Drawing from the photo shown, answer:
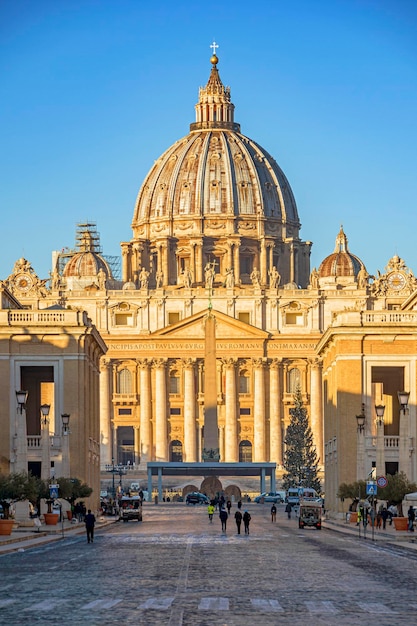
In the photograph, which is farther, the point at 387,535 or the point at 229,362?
the point at 229,362

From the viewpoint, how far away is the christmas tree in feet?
512

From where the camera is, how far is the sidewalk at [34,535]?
57.3m

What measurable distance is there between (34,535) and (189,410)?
401ft

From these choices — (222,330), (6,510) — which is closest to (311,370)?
(222,330)

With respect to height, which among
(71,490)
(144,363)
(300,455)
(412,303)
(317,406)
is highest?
(412,303)

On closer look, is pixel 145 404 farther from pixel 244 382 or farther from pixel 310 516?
pixel 310 516

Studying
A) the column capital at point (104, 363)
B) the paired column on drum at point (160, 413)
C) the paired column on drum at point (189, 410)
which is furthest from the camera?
the column capital at point (104, 363)

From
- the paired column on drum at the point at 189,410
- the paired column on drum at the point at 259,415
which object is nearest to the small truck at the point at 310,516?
the paired column on drum at the point at 259,415

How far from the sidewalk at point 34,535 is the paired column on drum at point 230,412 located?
101116 millimetres

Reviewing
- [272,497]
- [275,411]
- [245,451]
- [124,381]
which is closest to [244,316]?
[275,411]

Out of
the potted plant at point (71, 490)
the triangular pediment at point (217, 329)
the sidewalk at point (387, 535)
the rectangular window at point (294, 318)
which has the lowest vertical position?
the sidewalk at point (387, 535)

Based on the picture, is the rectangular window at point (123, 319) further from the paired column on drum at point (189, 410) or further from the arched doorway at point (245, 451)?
the arched doorway at point (245, 451)

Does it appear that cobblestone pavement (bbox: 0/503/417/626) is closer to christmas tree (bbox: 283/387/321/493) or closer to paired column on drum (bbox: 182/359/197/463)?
christmas tree (bbox: 283/387/321/493)

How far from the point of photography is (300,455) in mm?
161500
